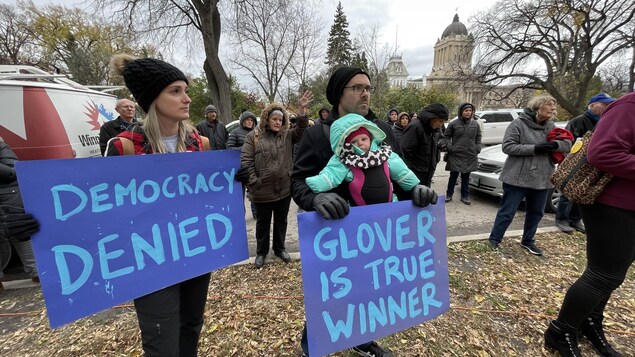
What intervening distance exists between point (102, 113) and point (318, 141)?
4909 mm

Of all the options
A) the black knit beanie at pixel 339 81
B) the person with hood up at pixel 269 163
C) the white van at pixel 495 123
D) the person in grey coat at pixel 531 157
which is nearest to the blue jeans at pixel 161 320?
the black knit beanie at pixel 339 81

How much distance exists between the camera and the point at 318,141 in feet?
5.64

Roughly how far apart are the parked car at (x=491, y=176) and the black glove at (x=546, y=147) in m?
2.43

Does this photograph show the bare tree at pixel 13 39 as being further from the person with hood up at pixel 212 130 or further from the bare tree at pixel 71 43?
the person with hood up at pixel 212 130

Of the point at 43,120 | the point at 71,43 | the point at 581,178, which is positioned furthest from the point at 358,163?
the point at 71,43

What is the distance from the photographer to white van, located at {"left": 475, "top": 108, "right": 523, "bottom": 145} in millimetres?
14133

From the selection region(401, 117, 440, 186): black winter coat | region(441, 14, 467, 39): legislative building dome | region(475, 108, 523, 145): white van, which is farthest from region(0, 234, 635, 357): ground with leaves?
region(441, 14, 467, 39): legislative building dome

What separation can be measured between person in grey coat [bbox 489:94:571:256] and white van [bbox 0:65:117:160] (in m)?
5.43

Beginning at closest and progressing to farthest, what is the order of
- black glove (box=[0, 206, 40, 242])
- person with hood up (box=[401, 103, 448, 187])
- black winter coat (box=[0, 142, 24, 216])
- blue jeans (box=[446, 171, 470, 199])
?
1. black glove (box=[0, 206, 40, 242])
2. black winter coat (box=[0, 142, 24, 216])
3. person with hood up (box=[401, 103, 448, 187])
4. blue jeans (box=[446, 171, 470, 199])

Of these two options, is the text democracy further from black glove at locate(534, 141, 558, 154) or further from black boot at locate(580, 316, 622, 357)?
black glove at locate(534, 141, 558, 154)

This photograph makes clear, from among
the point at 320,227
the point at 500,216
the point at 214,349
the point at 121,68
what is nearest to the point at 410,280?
the point at 320,227

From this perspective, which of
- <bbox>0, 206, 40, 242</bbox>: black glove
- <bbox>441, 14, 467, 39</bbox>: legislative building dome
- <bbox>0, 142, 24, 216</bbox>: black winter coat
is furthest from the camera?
<bbox>441, 14, 467, 39</bbox>: legislative building dome

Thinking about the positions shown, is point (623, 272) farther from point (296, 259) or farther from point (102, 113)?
point (102, 113)

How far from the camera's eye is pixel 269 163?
331cm
